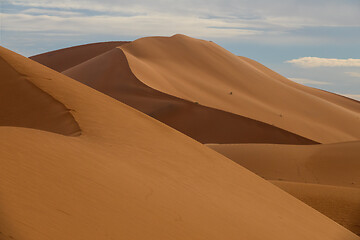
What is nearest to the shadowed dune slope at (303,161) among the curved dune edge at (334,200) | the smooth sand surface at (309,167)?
the smooth sand surface at (309,167)

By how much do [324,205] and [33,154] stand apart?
7265mm

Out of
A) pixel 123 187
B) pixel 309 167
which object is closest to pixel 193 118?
pixel 309 167

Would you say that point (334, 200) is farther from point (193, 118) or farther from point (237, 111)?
point (237, 111)

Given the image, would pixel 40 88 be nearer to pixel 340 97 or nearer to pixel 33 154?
pixel 33 154

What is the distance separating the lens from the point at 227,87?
1389 inches

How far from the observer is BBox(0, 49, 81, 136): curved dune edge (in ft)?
26.4

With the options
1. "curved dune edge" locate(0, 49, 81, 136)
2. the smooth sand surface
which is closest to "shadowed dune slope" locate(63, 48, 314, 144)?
the smooth sand surface

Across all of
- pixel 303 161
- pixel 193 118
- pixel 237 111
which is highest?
pixel 237 111

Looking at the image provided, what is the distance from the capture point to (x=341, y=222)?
10344 mm

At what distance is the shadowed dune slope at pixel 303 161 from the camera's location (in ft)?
51.4

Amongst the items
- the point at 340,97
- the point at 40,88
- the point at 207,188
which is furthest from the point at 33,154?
the point at 340,97

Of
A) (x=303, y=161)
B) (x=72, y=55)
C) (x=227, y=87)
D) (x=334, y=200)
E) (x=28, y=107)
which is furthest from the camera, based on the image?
(x=72, y=55)

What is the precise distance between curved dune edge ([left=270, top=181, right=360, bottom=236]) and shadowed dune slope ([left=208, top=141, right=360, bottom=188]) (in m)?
2.79

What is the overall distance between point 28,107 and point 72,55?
37.5 metres
